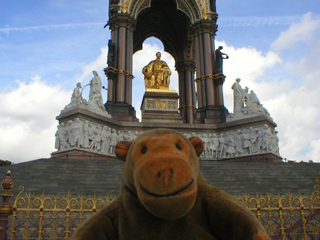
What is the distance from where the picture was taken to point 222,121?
1894cm

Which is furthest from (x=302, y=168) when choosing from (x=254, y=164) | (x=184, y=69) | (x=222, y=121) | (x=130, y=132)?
(x=184, y=69)

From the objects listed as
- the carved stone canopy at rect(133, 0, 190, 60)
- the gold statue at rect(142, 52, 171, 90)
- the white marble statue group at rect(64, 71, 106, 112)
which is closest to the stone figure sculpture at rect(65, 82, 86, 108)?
the white marble statue group at rect(64, 71, 106, 112)

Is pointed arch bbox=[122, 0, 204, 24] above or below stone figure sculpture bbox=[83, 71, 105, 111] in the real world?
above

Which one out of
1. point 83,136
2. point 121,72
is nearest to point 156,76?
point 121,72

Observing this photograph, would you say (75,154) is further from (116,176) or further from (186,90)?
(186,90)

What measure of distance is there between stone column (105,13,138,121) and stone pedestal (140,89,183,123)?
1.26m

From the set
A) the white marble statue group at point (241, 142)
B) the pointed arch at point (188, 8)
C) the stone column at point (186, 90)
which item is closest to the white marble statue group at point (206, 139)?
the white marble statue group at point (241, 142)

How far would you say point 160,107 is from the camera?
20.5 meters

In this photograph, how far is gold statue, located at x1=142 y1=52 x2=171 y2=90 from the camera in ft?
70.9

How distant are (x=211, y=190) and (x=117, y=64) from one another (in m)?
17.7

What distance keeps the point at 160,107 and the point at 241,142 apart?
569 centimetres

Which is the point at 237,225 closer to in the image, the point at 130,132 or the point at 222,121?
the point at 130,132

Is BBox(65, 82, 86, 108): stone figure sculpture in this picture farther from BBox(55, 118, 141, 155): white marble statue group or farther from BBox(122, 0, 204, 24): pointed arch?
BBox(122, 0, 204, 24): pointed arch

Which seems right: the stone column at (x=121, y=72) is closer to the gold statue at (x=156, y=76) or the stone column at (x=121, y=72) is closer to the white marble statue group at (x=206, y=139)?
the white marble statue group at (x=206, y=139)
